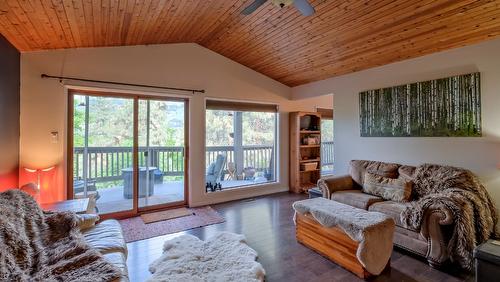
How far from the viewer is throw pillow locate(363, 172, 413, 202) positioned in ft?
9.87

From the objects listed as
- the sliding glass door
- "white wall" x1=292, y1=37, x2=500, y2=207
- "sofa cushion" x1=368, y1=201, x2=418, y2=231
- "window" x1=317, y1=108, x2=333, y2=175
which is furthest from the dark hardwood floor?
"window" x1=317, y1=108, x2=333, y2=175

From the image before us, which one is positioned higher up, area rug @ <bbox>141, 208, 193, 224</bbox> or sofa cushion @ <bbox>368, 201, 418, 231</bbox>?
sofa cushion @ <bbox>368, 201, 418, 231</bbox>

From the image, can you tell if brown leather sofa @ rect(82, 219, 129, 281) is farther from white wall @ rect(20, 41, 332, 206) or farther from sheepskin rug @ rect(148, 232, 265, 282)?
white wall @ rect(20, 41, 332, 206)

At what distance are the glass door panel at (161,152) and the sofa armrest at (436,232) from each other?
367cm

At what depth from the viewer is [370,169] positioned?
373 centimetres

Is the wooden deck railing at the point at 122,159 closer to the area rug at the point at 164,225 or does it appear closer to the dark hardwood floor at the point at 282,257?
the area rug at the point at 164,225

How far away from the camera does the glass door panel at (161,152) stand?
4.11 m

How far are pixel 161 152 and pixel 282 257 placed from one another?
2.77 metres

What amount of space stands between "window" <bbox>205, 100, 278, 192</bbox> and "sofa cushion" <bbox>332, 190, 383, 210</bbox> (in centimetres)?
219

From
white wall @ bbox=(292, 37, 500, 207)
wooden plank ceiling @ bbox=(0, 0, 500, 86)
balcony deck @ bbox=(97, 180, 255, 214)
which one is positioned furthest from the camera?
balcony deck @ bbox=(97, 180, 255, 214)

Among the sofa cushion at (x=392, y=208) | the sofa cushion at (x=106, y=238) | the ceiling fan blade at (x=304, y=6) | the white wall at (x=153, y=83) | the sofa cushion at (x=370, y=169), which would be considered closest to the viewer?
the sofa cushion at (x=106, y=238)

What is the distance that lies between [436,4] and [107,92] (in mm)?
4423

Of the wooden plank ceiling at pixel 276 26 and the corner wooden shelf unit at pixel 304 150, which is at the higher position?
the wooden plank ceiling at pixel 276 26

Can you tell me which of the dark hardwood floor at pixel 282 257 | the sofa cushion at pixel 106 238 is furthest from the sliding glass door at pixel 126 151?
the sofa cushion at pixel 106 238
